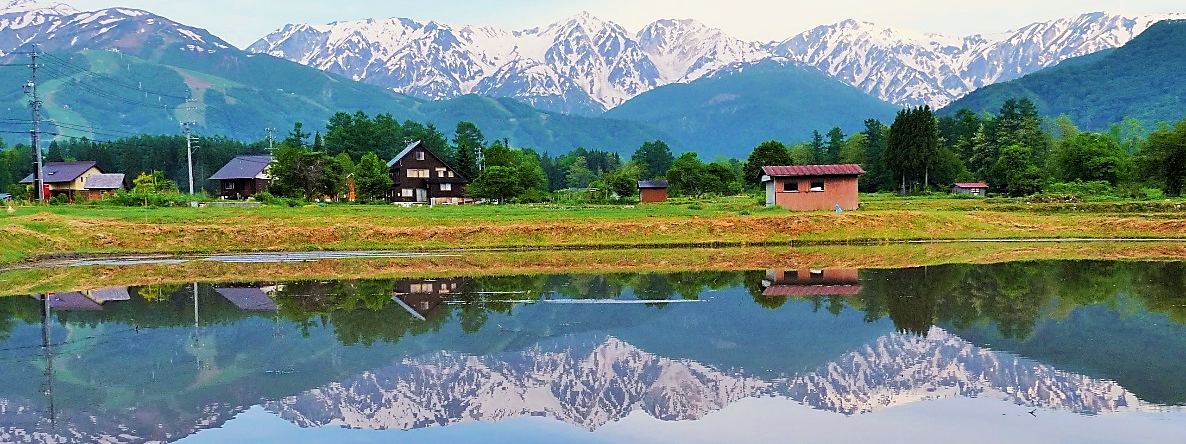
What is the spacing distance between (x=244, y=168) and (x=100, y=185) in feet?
44.0

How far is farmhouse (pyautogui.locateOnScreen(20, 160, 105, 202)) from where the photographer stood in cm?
8512

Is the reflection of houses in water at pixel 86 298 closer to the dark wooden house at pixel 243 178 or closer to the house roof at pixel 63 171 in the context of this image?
the dark wooden house at pixel 243 178

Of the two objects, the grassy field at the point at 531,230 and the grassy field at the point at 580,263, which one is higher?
the grassy field at the point at 531,230

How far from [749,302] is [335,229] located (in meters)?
23.9

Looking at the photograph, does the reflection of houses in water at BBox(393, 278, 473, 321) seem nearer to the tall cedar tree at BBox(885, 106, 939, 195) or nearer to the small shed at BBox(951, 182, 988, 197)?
the tall cedar tree at BBox(885, 106, 939, 195)

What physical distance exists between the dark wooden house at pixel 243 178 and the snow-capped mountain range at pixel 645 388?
263 feet

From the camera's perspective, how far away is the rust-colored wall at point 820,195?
50.9 m

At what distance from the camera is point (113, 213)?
46.1 metres

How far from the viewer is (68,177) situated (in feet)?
281

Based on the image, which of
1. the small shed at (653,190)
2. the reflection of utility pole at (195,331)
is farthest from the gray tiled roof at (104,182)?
the reflection of utility pole at (195,331)

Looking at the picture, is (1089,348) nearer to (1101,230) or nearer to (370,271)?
(370,271)

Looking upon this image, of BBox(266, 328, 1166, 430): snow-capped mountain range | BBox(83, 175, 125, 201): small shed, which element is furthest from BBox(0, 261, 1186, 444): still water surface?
BBox(83, 175, 125, 201): small shed

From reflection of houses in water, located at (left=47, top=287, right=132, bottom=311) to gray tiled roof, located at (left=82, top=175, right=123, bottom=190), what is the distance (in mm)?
71390

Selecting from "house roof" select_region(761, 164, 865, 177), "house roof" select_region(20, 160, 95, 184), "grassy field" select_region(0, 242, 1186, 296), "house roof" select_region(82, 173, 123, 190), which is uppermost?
"house roof" select_region(20, 160, 95, 184)
